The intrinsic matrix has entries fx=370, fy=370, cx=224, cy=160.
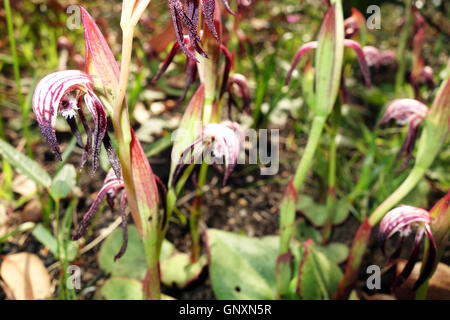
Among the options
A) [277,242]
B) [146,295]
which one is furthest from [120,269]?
[277,242]

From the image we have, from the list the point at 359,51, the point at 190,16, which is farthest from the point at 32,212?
the point at 359,51

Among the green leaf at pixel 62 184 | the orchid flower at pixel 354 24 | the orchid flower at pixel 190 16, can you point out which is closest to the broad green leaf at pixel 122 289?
the green leaf at pixel 62 184

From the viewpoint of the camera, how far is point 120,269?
0.89 meters

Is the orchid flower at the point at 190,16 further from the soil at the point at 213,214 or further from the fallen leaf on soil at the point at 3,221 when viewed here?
the fallen leaf on soil at the point at 3,221

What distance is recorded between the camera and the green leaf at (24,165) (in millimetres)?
758

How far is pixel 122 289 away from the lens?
79cm

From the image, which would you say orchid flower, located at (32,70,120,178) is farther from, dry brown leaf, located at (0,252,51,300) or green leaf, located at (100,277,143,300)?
dry brown leaf, located at (0,252,51,300)

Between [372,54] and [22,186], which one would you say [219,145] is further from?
[22,186]

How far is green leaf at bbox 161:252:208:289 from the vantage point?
0.86 m

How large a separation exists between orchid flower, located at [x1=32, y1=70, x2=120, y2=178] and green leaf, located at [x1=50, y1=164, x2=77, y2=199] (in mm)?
317

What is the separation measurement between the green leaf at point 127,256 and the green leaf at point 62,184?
0.20 meters

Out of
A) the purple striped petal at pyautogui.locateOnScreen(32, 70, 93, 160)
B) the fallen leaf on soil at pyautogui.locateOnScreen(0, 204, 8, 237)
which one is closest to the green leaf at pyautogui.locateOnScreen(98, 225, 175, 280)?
the fallen leaf on soil at pyautogui.locateOnScreen(0, 204, 8, 237)

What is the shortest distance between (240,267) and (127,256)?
0.29 metres
